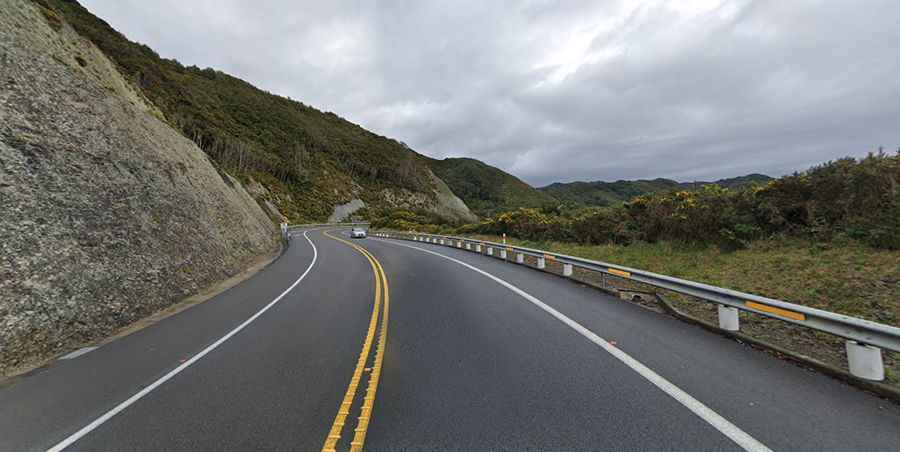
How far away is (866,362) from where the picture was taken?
11.7ft

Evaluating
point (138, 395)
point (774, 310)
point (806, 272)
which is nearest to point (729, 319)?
point (774, 310)

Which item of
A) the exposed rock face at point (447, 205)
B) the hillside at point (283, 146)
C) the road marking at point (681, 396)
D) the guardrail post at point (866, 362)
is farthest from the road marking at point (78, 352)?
the exposed rock face at point (447, 205)

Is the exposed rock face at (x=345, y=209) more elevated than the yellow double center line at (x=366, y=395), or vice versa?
the exposed rock face at (x=345, y=209)

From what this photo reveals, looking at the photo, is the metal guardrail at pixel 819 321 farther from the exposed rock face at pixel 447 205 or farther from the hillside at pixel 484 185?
the hillside at pixel 484 185

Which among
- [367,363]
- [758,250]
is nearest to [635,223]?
[758,250]

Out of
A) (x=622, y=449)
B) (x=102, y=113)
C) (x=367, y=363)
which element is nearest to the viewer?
(x=622, y=449)

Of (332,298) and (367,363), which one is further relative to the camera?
(332,298)

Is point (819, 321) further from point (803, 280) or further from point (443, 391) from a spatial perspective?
point (443, 391)

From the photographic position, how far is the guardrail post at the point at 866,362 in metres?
3.53

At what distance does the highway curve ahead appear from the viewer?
290 centimetres

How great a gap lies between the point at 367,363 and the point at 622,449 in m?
3.05

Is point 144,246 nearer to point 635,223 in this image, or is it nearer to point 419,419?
point 419,419

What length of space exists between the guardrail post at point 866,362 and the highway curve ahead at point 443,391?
290mm

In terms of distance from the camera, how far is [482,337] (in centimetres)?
537
